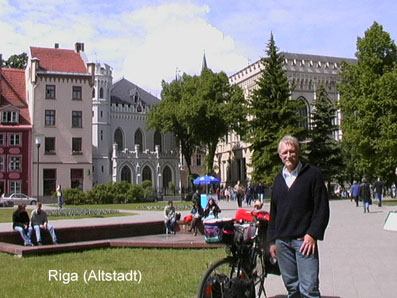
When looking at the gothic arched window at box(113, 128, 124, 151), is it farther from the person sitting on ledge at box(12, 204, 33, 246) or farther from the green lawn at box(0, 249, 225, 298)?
the green lawn at box(0, 249, 225, 298)

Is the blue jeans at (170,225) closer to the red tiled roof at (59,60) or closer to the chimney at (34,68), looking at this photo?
the chimney at (34,68)

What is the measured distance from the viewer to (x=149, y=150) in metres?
77.7

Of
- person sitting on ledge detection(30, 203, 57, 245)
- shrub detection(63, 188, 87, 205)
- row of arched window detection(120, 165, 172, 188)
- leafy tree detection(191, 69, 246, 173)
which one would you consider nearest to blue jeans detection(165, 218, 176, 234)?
person sitting on ledge detection(30, 203, 57, 245)

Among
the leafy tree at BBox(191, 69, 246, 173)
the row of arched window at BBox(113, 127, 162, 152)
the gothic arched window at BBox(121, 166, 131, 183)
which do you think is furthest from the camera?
the row of arched window at BBox(113, 127, 162, 152)

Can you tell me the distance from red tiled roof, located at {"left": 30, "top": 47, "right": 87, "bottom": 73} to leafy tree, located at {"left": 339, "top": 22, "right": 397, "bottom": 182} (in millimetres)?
31244

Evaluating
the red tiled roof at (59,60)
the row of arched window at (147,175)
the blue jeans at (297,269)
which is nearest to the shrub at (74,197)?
the red tiled roof at (59,60)

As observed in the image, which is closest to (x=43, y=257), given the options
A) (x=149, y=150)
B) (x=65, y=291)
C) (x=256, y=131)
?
(x=65, y=291)

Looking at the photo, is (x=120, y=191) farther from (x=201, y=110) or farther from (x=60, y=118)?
(x=201, y=110)

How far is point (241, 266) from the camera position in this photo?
6.23m

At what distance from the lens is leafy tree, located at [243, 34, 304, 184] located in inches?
1896

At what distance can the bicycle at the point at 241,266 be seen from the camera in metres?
5.87

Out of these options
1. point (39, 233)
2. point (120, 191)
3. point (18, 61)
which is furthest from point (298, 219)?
point (18, 61)

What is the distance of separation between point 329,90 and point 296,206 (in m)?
75.1

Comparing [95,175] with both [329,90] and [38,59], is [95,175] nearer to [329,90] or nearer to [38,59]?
[38,59]
